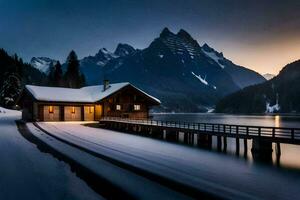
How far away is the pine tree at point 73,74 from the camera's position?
398ft

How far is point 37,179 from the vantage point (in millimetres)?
18062

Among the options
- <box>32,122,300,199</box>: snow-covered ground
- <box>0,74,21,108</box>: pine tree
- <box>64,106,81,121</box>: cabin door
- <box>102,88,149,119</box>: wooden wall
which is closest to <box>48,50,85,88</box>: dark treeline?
<box>0,74,21,108</box>: pine tree

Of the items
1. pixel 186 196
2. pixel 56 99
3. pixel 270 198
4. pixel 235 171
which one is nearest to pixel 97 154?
pixel 235 171

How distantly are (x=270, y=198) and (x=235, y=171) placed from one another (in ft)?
24.6

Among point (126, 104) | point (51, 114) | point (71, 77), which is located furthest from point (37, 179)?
point (71, 77)

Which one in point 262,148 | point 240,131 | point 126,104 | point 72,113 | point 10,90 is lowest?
point 262,148

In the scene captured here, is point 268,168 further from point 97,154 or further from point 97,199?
point 97,199

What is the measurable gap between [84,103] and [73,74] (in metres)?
58.5

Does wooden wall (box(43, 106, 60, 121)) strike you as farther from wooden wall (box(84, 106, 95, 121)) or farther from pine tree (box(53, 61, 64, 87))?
pine tree (box(53, 61, 64, 87))

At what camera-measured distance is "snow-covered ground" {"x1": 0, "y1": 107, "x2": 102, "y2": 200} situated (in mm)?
15344

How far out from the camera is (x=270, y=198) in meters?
15.7

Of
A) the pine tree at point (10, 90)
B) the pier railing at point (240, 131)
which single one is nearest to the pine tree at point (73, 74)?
the pine tree at point (10, 90)

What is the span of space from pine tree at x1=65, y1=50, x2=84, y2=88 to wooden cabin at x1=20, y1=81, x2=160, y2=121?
154ft

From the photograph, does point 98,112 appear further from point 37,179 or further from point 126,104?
point 37,179
